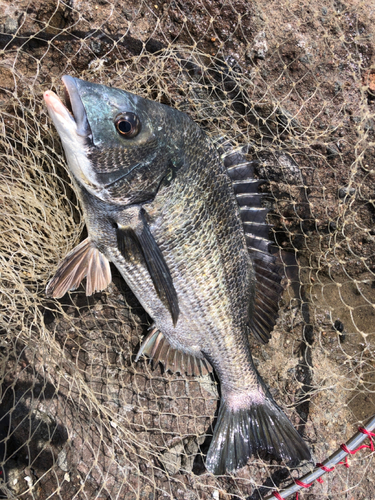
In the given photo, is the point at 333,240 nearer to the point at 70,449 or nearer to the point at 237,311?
the point at 237,311

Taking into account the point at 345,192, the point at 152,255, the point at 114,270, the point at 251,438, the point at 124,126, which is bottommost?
the point at 251,438

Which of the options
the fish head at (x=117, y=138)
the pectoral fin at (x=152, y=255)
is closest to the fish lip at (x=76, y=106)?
the fish head at (x=117, y=138)

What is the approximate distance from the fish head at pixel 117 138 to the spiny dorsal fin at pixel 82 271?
48cm

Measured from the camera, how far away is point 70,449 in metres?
2.16

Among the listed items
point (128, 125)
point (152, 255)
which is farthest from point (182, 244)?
point (128, 125)

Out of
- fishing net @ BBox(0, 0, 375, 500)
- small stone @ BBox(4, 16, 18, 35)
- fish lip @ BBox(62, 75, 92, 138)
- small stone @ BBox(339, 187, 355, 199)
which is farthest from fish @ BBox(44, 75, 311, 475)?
small stone @ BBox(4, 16, 18, 35)

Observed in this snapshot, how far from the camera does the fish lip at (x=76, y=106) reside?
1500 millimetres

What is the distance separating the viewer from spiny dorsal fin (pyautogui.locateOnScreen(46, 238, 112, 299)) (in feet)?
6.80

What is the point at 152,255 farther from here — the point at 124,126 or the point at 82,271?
the point at 124,126

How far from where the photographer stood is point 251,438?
2275mm

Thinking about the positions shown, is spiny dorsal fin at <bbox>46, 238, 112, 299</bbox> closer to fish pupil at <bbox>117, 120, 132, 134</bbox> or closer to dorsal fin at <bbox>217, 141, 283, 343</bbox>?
fish pupil at <bbox>117, 120, 132, 134</bbox>

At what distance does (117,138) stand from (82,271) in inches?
35.9

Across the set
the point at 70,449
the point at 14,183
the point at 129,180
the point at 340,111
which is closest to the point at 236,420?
the point at 70,449

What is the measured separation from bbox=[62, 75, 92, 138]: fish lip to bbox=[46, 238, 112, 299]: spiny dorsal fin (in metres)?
0.75
